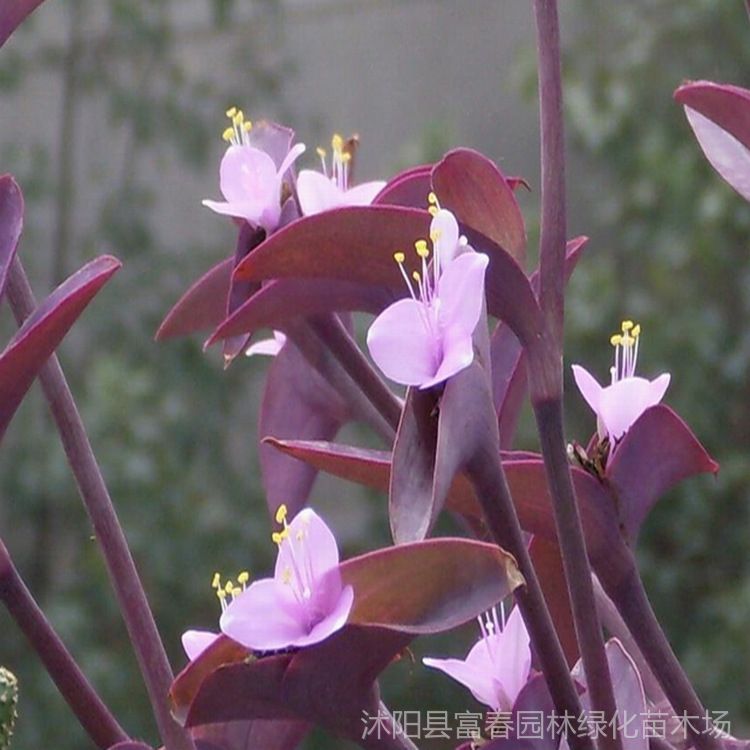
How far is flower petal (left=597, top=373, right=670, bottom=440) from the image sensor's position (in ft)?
1.07

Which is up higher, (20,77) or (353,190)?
(20,77)

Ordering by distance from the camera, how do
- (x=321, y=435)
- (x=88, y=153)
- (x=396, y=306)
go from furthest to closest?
(x=88, y=153)
(x=321, y=435)
(x=396, y=306)

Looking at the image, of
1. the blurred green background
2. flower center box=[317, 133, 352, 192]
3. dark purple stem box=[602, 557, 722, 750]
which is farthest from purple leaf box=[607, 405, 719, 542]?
the blurred green background

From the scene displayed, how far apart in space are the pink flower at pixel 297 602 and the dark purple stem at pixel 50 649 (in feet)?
0.22

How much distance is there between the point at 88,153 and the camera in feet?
6.35

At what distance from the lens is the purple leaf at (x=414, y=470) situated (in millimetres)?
260

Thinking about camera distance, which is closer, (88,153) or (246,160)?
(246,160)

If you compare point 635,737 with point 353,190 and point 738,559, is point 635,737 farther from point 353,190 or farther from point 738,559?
point 738,559

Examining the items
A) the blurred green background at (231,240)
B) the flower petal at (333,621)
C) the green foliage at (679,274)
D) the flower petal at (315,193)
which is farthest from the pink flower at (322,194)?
the green foliage at (679,274)

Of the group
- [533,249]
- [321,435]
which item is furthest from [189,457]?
[321,435]

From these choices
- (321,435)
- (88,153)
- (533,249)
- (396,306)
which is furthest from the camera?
(88,153)

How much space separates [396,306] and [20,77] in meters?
1.59

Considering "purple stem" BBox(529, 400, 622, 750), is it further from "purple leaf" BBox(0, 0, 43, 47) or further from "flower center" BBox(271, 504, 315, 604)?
"purple leaf" BBox(0, 0, 43, 47)

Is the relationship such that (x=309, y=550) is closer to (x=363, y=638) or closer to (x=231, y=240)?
(x=363, y=638)
